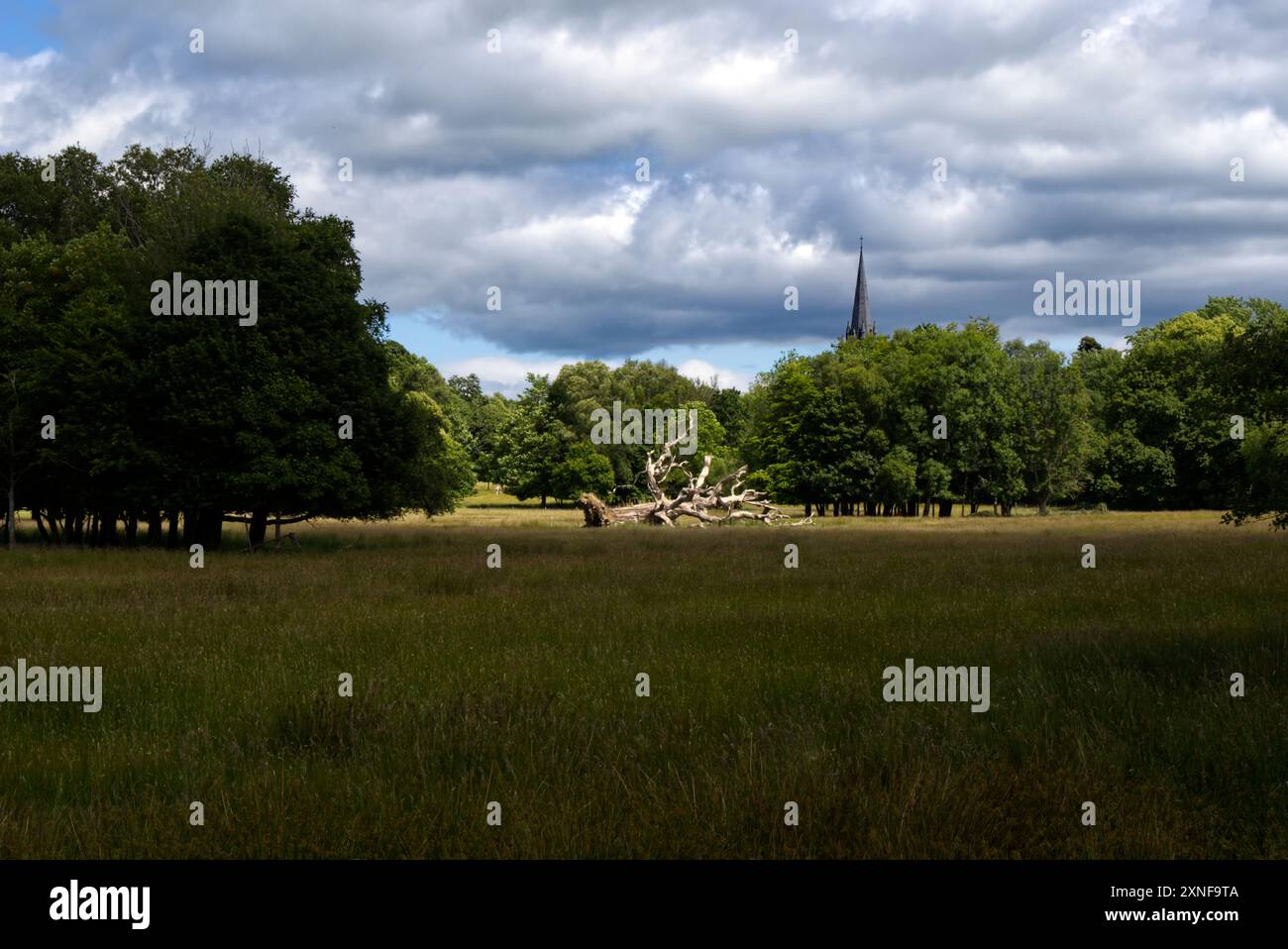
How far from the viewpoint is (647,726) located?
25.8ft

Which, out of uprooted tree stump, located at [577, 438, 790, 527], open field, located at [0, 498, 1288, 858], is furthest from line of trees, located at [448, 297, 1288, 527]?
open field, located at [0, 498, 1288, 858]

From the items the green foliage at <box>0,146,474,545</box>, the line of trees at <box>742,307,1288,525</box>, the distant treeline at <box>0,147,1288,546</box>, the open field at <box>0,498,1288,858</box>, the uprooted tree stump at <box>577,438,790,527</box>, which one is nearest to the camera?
the open field at <box>0,498,1288,858</box>

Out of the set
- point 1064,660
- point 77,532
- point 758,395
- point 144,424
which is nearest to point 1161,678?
point 1064,660

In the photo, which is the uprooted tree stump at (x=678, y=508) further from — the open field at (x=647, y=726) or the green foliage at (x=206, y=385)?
the open field at (x=647, y=726)

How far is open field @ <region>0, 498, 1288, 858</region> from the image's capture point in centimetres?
559

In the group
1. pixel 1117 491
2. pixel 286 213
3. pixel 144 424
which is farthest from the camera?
pixel 1117 491

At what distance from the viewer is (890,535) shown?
38.1 metres

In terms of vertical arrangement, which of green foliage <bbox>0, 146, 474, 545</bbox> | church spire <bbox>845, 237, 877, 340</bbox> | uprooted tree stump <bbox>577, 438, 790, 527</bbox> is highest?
church spire <bbox>845, 237, 877, 340</bbox>

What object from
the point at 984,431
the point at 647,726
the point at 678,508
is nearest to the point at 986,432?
the point at 984,431

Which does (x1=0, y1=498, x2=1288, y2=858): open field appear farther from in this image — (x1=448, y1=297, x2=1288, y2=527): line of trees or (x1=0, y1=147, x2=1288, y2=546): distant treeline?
(x1=448, y1=297, x2=1288, y2=527): line of trees

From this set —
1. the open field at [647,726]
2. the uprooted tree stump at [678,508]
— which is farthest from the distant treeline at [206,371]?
the uprooted tree stump at [678,508]

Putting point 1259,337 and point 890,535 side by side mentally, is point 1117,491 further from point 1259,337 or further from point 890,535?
point 1259,337

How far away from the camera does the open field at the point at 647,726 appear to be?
5.59 m
